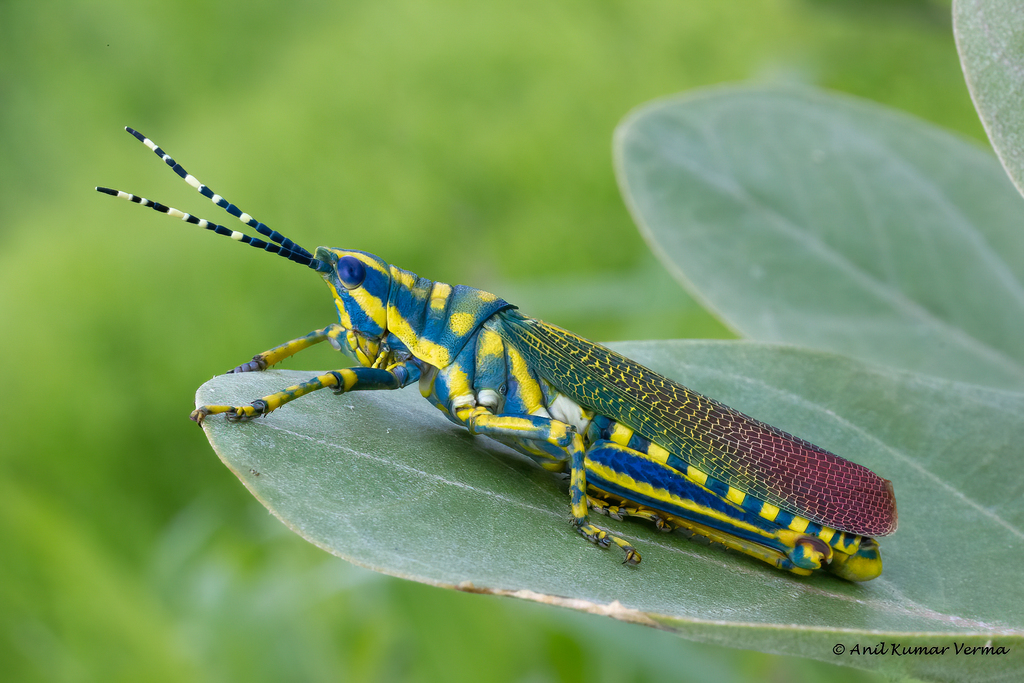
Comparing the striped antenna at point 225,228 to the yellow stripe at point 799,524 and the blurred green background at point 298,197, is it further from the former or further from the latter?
the blurred green background at point 298,197

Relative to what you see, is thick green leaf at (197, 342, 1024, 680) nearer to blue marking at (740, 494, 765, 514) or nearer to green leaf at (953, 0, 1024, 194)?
blue marking at (740, 494, 765, 514)

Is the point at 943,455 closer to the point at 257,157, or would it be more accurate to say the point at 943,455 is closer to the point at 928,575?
the point at 928,575

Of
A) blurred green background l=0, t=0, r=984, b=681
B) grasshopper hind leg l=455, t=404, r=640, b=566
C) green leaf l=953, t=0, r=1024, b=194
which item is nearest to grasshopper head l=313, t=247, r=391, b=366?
grasshopper hind leg l=455, t=404, r=640, b=566

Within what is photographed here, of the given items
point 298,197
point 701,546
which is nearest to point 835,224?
point 701,546

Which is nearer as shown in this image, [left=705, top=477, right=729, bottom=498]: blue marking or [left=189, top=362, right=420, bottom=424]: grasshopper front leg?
[left=189, top=362, right=420, bottom=424]: grasshopper front leg

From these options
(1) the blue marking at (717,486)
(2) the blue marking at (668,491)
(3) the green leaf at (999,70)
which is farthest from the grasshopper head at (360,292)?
(3) the green leaf at (999,70)
